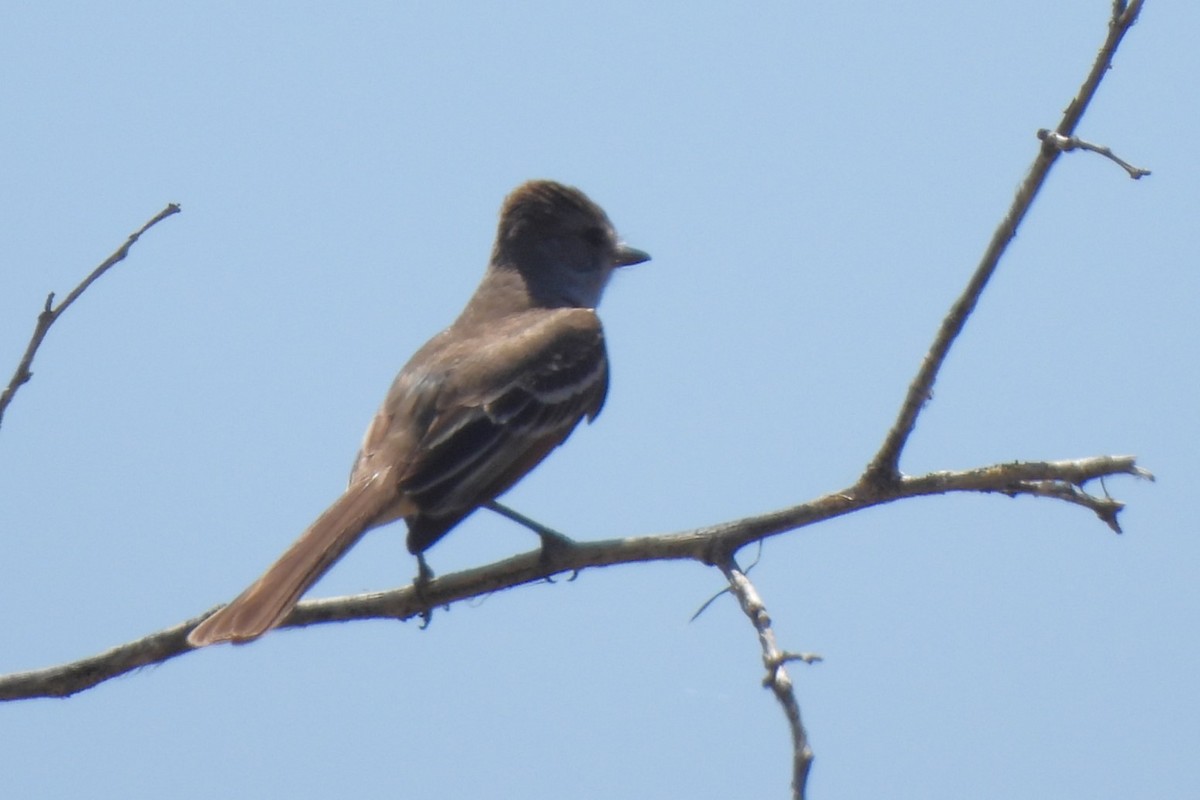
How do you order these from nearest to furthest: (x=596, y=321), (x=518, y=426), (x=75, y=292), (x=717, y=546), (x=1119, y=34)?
(x=1119, y=34), (x=75, y=292), (x=717, y=546), (x=518, y=426), (x=596, y=321)

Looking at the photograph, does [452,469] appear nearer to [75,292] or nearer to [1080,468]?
[75,292]

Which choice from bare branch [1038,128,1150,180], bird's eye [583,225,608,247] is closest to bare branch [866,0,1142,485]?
bare branch [1038,128,1150,180]

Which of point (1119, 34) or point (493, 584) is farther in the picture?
point (493, 584)

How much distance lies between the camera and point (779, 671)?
3.93 metres

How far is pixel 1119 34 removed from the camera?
418cm

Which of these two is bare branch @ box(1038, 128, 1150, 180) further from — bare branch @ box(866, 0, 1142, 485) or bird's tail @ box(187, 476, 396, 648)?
bird's tail @ box(187, 476, 396, 648)

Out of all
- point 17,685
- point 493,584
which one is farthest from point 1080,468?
point 17,685

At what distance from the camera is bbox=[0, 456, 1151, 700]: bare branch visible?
4.86 m

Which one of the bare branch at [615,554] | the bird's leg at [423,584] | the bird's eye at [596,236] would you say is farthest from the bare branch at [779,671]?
the bird's eye at [596,236]

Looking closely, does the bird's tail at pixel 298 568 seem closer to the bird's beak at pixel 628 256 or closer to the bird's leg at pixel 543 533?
the bird's leg at pixel 543 533

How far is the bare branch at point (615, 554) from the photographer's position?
486cm

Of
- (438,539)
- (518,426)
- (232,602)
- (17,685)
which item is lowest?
(17,685)

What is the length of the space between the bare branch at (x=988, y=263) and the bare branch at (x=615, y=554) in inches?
6.1

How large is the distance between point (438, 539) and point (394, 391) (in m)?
1.24
